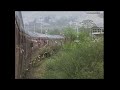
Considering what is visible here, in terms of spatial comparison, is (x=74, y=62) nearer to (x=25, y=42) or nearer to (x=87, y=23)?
(x=87, y=23)

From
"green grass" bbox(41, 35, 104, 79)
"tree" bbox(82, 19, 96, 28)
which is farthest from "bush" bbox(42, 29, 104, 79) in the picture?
"tree" bbox(82, 19, 96, 28)

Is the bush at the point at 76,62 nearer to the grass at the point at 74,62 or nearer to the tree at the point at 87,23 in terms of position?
the grass at the point at 74,62

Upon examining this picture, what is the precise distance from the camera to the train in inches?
215

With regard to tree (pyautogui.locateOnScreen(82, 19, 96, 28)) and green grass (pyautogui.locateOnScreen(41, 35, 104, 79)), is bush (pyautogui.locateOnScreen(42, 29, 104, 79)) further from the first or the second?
tree (pyautogui.locateOnScreen(82, 19, 96, 28))

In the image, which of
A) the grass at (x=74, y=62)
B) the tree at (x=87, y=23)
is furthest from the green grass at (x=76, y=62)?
the tree at (x=87, y=23)

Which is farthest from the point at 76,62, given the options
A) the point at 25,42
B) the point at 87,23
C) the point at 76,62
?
the point at 25,42

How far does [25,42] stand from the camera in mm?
5480

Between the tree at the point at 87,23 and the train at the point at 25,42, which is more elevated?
the tree at the point at 87,23

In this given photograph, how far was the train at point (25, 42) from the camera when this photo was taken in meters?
5.47

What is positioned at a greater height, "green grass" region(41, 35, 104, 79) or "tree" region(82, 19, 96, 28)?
"tree" region(82, 19, 96, 28)

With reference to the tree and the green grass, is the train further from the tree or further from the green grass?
the tree
